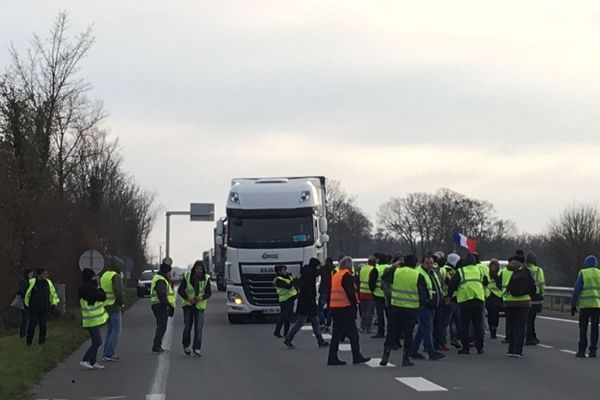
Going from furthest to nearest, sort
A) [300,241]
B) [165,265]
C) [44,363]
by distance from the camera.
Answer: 1. [300,241]
2. [165,265]
3. [44,363]

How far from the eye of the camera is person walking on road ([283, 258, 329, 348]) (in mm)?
23797

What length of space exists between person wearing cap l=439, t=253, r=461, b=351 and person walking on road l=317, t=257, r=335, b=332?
98.2 inches

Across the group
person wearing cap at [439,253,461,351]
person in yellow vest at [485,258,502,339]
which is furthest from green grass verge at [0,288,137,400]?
person in yellow vest at [485,258,502,339]

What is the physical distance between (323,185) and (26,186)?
8.79 m

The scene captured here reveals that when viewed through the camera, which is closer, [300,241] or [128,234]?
[300,241]

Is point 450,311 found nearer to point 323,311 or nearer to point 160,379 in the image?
point 160,379

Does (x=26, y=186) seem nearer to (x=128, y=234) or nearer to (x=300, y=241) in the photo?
(x=300, y=241)

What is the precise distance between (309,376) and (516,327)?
16.3ft

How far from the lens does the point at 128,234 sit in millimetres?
81188

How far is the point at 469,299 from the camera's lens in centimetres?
2177

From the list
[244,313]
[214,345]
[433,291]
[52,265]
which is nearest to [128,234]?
[52,265]

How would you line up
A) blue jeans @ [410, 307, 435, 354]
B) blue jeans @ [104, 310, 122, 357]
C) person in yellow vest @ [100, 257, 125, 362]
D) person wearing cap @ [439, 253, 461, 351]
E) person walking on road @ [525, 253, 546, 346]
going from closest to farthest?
1. blue jeans @ [410, 307, 435, 354]
2. person in yellow vest @ [100, 257, 125, 362]
3. blue jeans @ [104, 310, 122, 357]
4. person wearing cap @ [439, 253, 461, 351]
5. person walking on road @ [525, 253, 546, 346]

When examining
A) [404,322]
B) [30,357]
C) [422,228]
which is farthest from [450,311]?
[422,228]

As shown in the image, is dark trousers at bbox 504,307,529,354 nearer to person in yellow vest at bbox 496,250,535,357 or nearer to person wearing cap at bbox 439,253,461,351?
person in yellow vest at bbox 496,250,535,357
